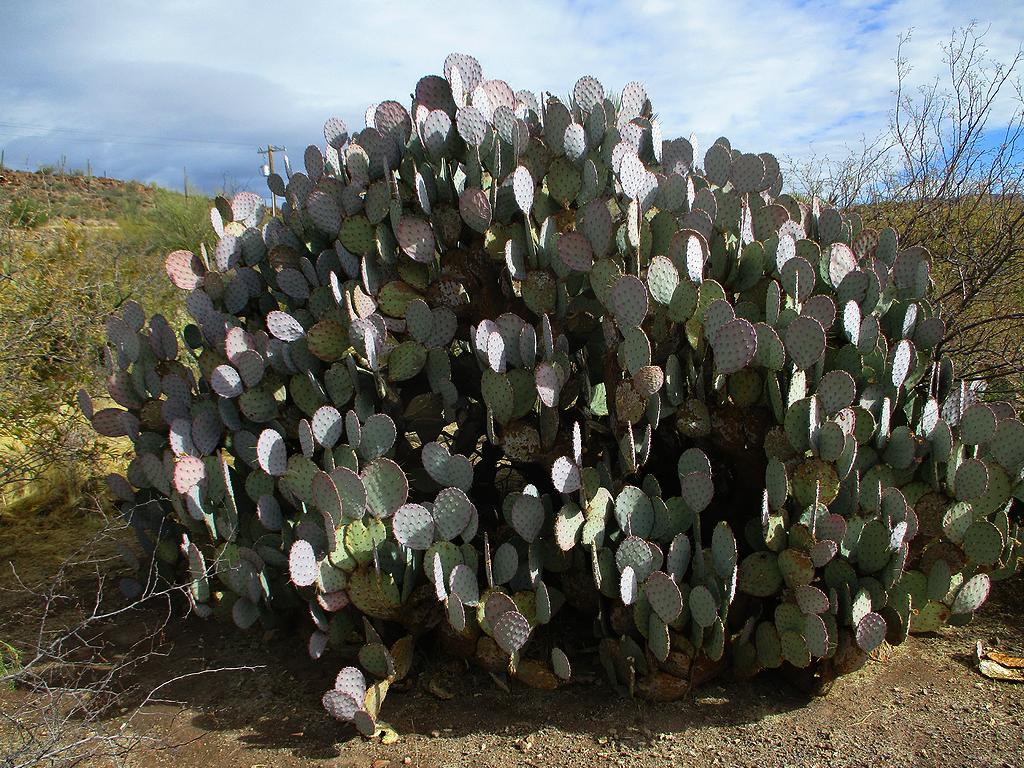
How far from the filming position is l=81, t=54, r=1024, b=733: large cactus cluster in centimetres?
277

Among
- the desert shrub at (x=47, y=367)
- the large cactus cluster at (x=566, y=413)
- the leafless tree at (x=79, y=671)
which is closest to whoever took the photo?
the leafless tree at (x=79, y=671)

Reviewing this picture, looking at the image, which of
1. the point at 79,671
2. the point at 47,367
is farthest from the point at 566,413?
the point at 47,367

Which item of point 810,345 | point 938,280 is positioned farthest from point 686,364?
point 938,280

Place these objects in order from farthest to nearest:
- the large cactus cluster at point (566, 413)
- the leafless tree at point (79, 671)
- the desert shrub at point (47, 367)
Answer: the desert shrub at point (47, 367), the large cactus cluster at point (566, 413), the leafless tree at point (79, 671)

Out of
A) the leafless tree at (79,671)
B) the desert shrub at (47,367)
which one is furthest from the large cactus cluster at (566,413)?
the desert shrub at (47,367)

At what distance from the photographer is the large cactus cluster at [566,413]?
109 inches

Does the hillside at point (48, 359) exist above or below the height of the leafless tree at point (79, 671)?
above

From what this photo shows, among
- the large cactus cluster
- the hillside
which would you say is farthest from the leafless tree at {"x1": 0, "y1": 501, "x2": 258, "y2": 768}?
the hillside

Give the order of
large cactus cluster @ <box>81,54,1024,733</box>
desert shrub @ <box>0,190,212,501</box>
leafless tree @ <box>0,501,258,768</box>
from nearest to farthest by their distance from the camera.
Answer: leafless tree @ <box>0,501,258,768</box> < large cactus cluster @ <box>81,54,1024,733</box> < desert shrub @ <box>0,190,212,501</box>

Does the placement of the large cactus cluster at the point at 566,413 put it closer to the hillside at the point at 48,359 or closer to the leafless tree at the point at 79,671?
the leafless tree at the point at 79,671

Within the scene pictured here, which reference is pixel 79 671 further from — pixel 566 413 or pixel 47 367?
pixel 47 367

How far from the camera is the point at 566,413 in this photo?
3.32 meters

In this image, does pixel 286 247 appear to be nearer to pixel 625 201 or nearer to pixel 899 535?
pixel 625 201

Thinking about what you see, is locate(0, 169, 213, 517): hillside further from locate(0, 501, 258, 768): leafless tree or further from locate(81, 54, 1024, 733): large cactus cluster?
locate(81, 54, 1024, 733): large cactus cluster
